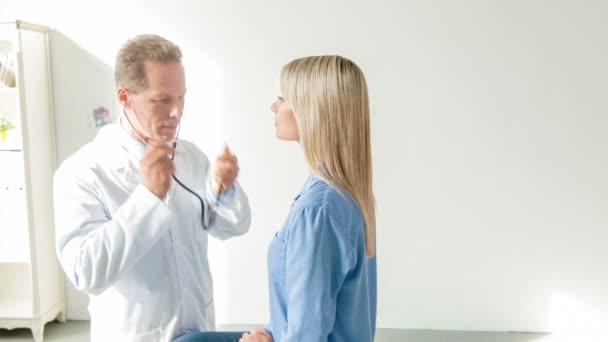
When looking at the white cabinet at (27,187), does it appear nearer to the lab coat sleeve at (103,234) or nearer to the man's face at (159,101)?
the man's face at (159,101)

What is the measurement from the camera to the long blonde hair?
1.49m

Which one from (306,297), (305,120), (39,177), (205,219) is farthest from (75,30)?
(306,297)

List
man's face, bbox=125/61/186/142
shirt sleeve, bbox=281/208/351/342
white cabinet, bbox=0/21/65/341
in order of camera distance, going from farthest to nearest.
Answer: white cabinet, bbox=0/21/65/341 < man's face, bbox=125/61/186/142 < shirt sleeve, bbox=281/208/351/342

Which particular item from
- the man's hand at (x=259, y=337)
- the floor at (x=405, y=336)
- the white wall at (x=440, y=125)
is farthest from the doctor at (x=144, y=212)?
the floor at (x=405, y=336)

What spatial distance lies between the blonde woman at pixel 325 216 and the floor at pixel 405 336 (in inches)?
76.5

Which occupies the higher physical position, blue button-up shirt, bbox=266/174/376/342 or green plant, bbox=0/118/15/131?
green plant, bbox=0/118/15/131

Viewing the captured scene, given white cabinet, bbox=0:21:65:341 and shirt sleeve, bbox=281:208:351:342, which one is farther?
white cabinet, bbox=0:21:65:341

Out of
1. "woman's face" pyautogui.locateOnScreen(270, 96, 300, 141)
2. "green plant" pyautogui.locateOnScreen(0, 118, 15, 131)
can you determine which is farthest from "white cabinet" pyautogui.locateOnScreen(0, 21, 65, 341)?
"woman's face" pyautogui.locateOnScreen(270, 96, 300, 141)

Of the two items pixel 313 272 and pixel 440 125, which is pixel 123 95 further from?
pixel 440 125

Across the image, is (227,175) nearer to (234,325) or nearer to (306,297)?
(306,297)

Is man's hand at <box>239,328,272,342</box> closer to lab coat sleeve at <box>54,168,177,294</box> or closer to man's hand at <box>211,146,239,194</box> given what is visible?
lab coat sleeve at <box>54,168,177,294</box>

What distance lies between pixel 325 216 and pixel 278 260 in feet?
0.56

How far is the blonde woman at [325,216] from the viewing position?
1.41 metres

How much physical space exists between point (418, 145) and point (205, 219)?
1804 millimetres
